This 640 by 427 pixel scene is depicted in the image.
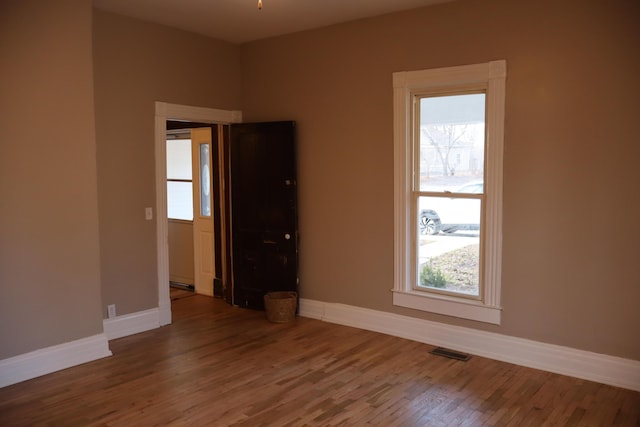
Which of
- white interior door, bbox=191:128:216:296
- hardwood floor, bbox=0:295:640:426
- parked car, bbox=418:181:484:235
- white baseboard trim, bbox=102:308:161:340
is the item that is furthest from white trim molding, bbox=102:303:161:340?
parked car, bbox=418:181:484:235

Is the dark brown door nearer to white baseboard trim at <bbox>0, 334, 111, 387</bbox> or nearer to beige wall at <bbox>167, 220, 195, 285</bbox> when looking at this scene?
beige wall at <bbox>167, 220, 195, 285</bbox>

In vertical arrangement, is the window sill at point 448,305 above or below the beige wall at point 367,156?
below

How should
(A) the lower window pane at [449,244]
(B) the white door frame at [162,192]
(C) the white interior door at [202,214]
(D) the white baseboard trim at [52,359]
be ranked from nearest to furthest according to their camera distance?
(D) the white baseboard trim at [52,359] < (A) the lower window pane at [449,244] < (B) the white door frame at [162,192] < (C) the white interior door at [202,214]

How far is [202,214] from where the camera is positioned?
6598 mm

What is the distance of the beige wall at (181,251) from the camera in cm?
689

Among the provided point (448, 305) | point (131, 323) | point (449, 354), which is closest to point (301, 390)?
point (449, 354)

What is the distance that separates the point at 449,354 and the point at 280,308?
5.76 feet

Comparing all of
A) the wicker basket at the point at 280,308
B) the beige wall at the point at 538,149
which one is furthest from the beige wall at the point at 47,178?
the beige wall at the point at 538,149

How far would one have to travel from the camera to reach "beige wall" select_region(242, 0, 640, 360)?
373 cm

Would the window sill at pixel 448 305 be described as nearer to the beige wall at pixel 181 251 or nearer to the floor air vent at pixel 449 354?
the floor air vent at pixel 449 354

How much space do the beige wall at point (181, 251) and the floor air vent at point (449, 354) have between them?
3565 mm

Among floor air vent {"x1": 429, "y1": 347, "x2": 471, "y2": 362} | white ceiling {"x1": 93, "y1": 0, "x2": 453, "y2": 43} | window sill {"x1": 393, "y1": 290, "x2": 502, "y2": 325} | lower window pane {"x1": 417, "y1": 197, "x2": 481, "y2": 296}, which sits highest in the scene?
white ceiling {"x1": 93, "y1": 0, "x2": 453, "y2": 43}

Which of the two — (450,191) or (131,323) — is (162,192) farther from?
(450,191)

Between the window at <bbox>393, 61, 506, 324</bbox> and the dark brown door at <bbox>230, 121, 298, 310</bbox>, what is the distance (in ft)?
4.08
